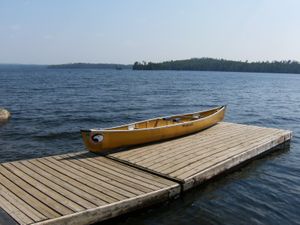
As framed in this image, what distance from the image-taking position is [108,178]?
884cm

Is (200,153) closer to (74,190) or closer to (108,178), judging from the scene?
(108,178)

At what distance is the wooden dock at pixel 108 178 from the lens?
22.9 feet

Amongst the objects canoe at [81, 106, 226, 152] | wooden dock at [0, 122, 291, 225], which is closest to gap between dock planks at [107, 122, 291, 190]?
wooden dock at [0, 122, 291, 225]

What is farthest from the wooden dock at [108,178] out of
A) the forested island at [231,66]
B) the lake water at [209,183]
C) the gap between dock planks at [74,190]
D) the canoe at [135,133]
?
the forested island at [231,66]

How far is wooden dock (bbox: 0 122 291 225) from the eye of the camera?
22.9 feet

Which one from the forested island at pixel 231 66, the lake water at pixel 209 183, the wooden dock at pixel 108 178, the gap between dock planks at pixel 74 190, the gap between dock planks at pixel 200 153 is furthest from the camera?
the forested island at pixel 231 66

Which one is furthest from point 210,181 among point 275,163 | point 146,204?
point 275,163

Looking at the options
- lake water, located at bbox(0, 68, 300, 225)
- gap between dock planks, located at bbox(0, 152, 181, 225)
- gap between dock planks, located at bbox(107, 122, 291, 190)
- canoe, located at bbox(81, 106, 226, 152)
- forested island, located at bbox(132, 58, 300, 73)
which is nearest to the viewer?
gap between dock planks, located at bbox(0, 152, 181, 225)

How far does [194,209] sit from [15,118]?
55.3ft

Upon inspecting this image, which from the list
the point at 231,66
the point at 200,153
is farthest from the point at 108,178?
the point at 231,66

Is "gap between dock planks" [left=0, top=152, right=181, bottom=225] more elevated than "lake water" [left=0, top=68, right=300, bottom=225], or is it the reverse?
"gap between dock planks" [left=0, top=152, right=181, bottom=225]

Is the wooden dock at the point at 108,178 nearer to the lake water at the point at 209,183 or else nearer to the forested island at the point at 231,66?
the lake water at the point at 209,183

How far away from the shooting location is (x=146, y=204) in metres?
7.98

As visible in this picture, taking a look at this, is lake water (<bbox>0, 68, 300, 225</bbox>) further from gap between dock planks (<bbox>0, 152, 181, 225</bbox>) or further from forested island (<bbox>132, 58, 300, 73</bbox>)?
forested island (<bbox>132, 58, 300, 73</bbox>)
